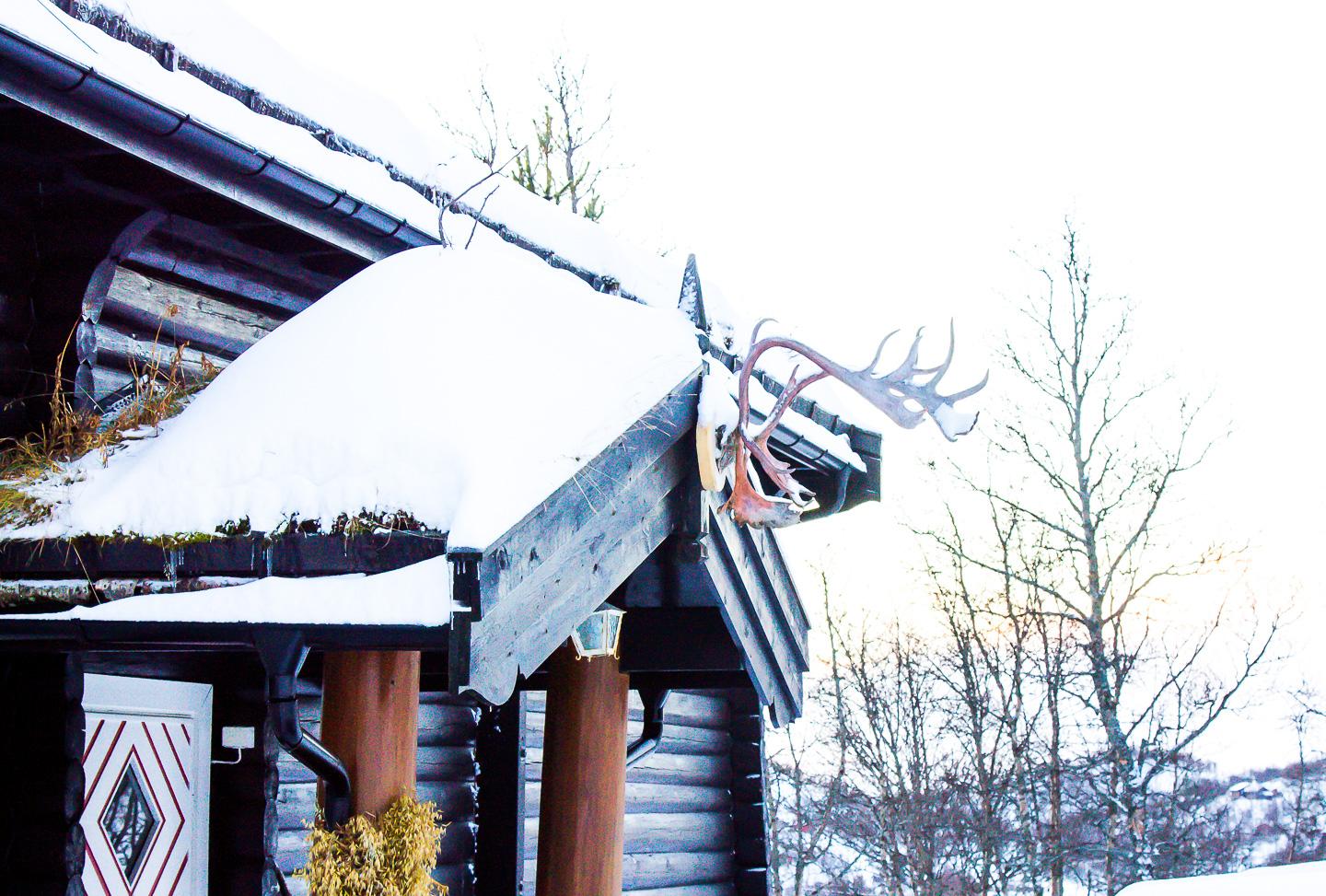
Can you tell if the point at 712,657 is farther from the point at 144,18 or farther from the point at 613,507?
the point at 144,18

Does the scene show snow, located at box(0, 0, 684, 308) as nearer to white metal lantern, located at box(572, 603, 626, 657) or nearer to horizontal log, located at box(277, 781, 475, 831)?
white metal lantern, located at box(572, 603, 626, 657)

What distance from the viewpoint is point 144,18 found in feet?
17.3

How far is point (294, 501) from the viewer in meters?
3.81

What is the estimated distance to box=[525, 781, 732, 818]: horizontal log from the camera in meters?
8.93

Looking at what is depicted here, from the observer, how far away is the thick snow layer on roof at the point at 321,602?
11.5 ft

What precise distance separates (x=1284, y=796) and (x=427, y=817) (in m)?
21.1

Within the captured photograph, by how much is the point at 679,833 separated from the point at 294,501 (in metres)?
6.27

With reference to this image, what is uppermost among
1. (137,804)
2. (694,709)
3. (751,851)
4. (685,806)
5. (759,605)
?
(759,605)

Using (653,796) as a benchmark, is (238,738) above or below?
above

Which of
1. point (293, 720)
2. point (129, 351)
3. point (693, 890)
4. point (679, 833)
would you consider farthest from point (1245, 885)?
point (129, 351)

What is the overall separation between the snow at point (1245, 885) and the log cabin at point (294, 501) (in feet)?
5.45

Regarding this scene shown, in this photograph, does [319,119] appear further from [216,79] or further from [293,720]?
[293,720]

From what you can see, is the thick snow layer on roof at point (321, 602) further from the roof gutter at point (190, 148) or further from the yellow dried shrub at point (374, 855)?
the roof gutter at point (190, 148)

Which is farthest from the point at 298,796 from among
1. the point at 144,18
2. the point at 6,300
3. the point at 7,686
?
the point at 144,18
